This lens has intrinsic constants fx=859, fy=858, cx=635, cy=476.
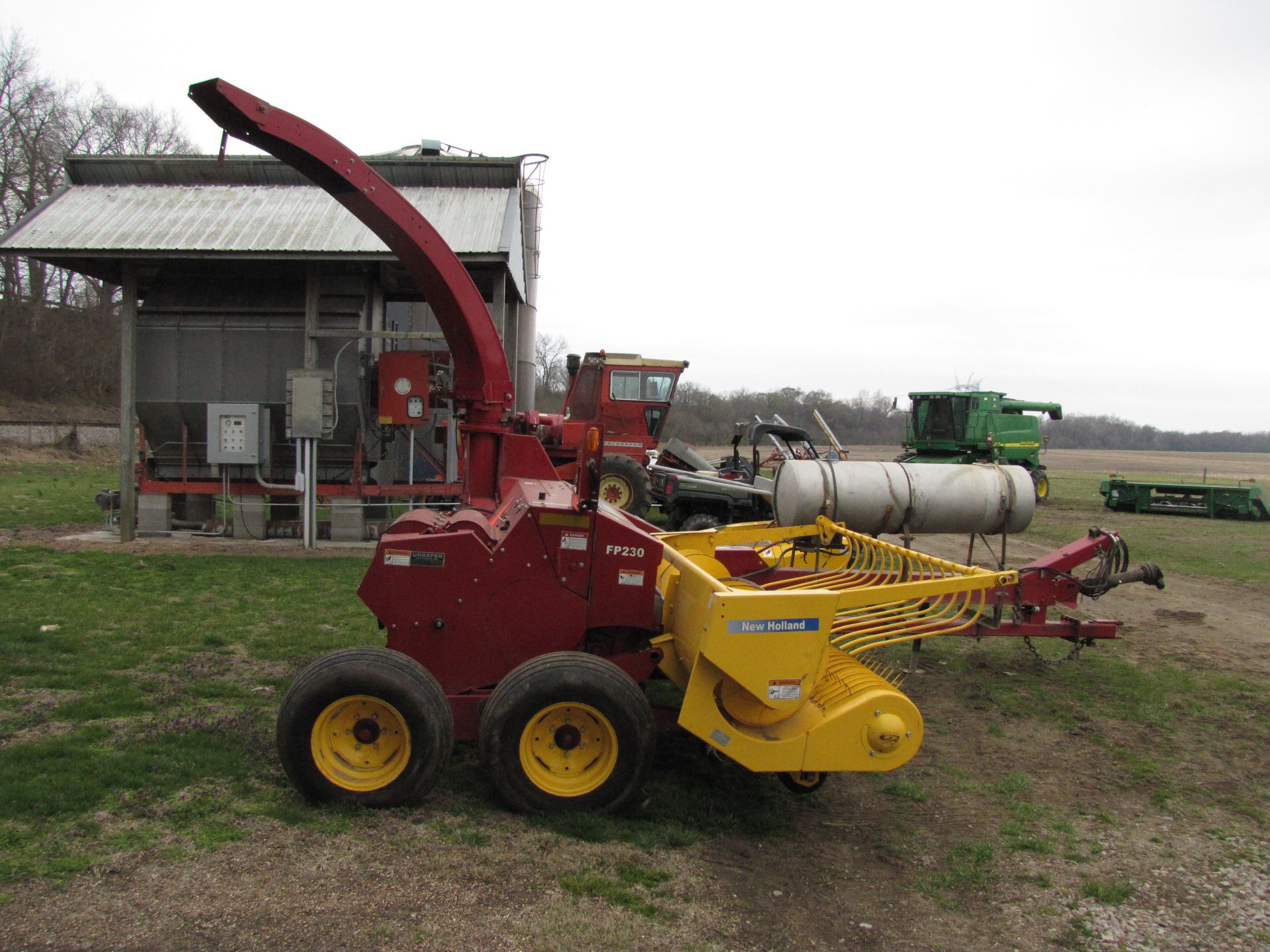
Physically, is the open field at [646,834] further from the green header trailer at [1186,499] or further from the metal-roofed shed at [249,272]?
the green header trailer at [1186,499]

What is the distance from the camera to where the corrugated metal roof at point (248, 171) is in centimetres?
1330

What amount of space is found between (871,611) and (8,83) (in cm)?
4077

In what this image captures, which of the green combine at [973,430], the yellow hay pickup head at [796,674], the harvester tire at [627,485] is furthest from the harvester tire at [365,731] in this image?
the green combine at [973,430]

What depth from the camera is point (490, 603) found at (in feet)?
15.6

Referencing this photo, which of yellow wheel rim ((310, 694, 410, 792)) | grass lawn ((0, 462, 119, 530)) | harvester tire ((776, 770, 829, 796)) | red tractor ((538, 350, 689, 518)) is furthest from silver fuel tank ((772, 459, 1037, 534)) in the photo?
grass lawn ((0, 462, 119, 530))

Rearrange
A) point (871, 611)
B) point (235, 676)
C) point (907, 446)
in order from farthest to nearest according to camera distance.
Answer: point (907, 446), point (235, 676), point (871, 611)

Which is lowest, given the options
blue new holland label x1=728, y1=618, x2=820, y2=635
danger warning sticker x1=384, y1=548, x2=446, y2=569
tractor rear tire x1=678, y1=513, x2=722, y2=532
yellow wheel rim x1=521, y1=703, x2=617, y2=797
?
yellow wheel rim x1=521, y1=703, x2=617, y2=797

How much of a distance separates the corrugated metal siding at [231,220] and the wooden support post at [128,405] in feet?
2.45

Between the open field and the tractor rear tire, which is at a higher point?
the tractor rear tire

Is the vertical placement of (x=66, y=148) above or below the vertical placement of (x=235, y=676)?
above

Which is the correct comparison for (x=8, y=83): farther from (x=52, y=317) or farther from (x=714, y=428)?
(x=714, y=428)

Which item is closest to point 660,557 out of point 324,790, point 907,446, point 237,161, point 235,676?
point 324,790

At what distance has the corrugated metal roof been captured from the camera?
43.7ft

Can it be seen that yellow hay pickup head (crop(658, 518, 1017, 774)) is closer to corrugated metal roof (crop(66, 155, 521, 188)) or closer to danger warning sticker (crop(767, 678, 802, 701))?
danger warning sticker (crop(767, 678, 802, 701))
